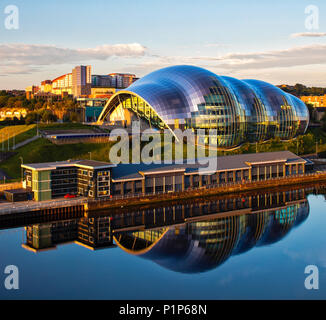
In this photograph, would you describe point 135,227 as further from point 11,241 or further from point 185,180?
point 185,180

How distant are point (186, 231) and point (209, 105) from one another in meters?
35.7

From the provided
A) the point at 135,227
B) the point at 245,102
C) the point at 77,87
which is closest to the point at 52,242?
the point at 135,227

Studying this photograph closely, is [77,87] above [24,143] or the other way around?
above

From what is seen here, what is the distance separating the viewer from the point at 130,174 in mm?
49625

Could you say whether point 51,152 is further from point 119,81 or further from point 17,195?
point 119,81

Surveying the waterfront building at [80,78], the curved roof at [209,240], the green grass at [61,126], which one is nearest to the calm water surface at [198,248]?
the curved roof at [209,240]

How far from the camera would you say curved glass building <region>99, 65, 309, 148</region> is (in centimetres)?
7125

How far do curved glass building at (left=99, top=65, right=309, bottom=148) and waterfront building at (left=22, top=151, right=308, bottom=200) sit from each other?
13.3 m

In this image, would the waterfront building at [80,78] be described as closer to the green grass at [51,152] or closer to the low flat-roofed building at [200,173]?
the green grass at [51,152]

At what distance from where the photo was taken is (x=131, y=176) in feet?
161

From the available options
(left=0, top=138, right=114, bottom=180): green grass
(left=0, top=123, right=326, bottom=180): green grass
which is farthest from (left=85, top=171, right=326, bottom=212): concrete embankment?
(left=0, top=138, right=114, bottom=180): green grass

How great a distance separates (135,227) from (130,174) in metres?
10.1

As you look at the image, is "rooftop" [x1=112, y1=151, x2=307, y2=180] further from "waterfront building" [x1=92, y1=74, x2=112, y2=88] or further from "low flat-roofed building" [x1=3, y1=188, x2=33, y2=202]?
"waterfront building" [x1=92, y1=74, x2=112, y2=88]
